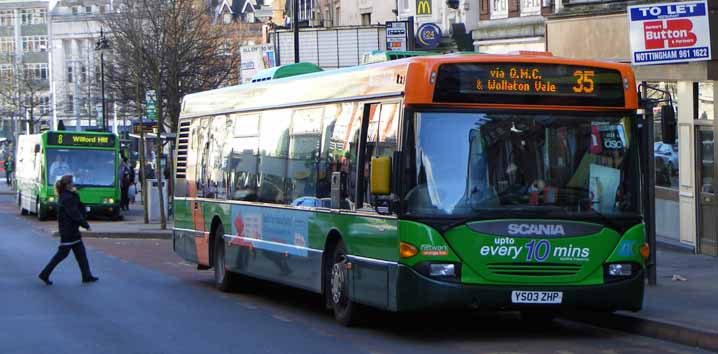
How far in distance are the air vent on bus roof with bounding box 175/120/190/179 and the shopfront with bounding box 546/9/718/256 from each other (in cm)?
773

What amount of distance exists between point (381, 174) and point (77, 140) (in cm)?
3357

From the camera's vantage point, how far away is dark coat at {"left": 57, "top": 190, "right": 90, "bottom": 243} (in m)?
21.5

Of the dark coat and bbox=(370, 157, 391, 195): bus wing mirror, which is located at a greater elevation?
bbox=(370, 157, 391, 195): bus wing mirror

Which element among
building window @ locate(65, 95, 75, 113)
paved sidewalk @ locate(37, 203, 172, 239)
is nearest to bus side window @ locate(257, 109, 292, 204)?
paved sidewalk @ locate(37, 203, 172, 239)

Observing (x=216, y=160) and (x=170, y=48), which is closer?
(x=216, y=160)

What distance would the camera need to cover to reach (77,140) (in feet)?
148

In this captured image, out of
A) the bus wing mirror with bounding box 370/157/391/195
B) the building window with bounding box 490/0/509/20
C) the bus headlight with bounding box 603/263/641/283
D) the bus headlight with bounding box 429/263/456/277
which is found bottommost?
the bus headlight with bounding box 603/263/641/283

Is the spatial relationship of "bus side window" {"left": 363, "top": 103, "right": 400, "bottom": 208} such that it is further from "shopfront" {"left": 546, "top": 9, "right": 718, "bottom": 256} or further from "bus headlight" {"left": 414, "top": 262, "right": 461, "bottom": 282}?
"shopfront" {"left": 546, "top": 9, "right": 718, "bottom": 256}

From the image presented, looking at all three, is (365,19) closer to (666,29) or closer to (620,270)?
(666,29)

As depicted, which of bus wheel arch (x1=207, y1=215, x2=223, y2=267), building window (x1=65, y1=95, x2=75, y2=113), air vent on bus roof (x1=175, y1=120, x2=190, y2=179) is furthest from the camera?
building window (x1=65, y1=95, x2=75, y2=113)

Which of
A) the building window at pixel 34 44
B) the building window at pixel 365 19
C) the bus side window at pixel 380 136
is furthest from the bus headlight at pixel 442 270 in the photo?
the building window at pixel 34 44

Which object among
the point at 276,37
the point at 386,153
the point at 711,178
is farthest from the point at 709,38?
the point at 276,37

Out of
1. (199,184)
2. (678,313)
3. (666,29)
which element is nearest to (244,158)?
(199,184)

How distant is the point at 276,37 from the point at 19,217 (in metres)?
→ 11.0
